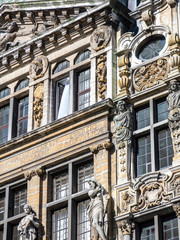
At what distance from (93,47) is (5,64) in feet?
14.1

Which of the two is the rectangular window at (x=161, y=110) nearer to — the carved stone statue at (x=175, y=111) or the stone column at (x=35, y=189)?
the carved stone statue at (x=175, y=111)

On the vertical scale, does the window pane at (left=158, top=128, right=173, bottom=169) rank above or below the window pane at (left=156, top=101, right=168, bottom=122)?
below

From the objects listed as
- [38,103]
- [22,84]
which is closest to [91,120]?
[38,103]

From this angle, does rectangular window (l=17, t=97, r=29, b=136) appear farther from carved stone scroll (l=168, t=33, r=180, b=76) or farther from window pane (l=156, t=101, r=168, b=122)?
carved stone scroll (l=168, t=33, r=180, b=76)

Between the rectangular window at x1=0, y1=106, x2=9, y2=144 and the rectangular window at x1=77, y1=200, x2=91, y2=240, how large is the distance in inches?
209

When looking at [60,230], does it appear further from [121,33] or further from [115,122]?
[121,33]

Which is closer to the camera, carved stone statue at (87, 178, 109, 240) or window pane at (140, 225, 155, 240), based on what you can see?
window pane at (140, 225, 155, 240)

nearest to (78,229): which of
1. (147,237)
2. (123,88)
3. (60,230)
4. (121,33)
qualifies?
(60,230)

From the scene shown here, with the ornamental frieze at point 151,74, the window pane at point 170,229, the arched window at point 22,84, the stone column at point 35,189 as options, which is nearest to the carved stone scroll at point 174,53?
the ornamental frieze at point 151,74

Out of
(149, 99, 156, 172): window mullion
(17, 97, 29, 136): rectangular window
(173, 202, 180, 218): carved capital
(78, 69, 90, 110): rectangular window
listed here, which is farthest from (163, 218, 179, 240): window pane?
(17, 97, 29, 136): rectangular window

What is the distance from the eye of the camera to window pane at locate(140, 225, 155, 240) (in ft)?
94.5

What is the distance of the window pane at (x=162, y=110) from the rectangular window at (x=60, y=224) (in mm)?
4550

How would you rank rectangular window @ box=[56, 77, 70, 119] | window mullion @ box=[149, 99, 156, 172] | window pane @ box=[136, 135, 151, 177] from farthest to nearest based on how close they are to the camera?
rectangular window @ box=[56, 77, 70, 119] < window pane @ box=[136, 135, 151, 177] < window mullion @ box=[149, 99, 156, 172]

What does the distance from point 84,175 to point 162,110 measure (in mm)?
3564
